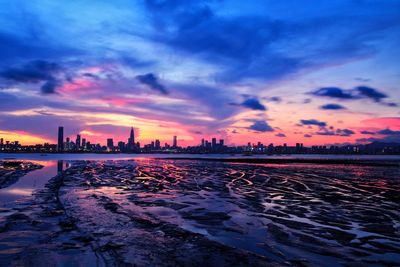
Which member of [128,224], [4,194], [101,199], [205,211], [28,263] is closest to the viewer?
[28,263]

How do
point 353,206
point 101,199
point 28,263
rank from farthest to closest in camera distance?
point 101,199 < point 353,206 < point 28,263

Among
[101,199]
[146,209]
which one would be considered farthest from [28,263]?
[101,199]

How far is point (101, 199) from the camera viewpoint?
20.0 m

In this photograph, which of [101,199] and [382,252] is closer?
[382,252]

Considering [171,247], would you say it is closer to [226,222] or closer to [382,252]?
[226,222]

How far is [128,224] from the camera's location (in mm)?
13188

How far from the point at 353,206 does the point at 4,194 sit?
22551 mm

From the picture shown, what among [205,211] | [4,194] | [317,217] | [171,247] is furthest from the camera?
[4,194]

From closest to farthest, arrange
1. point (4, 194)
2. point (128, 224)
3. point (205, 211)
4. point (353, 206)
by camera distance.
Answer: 1. point (128, 224)
2. point (205, 211)
3. point (353, 206)
4. point (4, 194)

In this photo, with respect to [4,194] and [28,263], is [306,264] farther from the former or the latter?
[4,194]

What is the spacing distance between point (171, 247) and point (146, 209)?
23.0 ft

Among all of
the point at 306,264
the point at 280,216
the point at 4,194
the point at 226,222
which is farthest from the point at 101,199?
the point at 306,264

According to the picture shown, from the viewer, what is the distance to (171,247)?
10000 millimetres

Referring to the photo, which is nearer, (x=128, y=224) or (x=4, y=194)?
(x=128, y=224)
